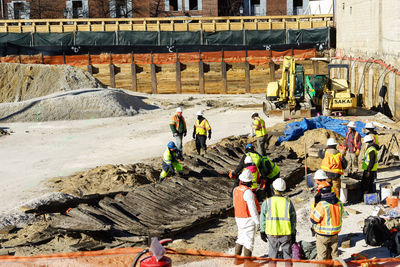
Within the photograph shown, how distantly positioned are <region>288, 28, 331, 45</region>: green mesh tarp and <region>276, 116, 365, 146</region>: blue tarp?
802 inches

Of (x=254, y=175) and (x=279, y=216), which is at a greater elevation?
(x=254, y=175)

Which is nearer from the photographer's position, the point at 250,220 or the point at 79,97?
the point at 250,220

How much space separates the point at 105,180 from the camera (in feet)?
54.8

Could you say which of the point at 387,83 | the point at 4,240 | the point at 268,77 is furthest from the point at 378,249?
the point at 268,77

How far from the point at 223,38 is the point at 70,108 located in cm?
1569

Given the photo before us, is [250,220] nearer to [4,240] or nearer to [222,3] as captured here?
[4,240]

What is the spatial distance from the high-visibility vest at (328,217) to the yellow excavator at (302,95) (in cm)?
1805

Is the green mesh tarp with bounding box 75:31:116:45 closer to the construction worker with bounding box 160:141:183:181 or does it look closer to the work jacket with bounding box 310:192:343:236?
the construction worker with bounding box 160:141:183:181

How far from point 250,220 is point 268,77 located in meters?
30.4

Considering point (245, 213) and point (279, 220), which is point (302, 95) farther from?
point (279, 220)

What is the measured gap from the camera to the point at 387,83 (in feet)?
85.7

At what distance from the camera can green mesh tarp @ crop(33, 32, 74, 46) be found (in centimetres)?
4091

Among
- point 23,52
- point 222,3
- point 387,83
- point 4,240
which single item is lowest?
point 4,240

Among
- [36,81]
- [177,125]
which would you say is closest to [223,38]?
[36,81]
